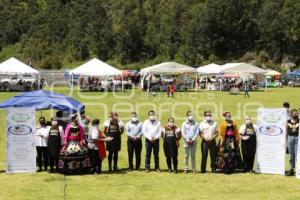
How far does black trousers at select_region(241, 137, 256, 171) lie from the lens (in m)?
15.0

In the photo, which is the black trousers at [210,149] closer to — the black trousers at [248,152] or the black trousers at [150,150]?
the black trousers at [248,152]

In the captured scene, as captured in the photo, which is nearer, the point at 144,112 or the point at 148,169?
the point at 148,169

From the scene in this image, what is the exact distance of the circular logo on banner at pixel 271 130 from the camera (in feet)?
48.9

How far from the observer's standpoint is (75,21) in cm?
12088

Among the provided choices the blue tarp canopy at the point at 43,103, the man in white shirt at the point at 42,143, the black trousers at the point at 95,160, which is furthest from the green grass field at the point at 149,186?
the blue tarp canopy at the point at 43,103

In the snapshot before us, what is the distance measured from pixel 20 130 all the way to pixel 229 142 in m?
5.48

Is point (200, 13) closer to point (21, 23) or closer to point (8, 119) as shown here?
point (21, 23)

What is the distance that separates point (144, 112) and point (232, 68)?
82.4ft

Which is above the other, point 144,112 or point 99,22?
point 99,22

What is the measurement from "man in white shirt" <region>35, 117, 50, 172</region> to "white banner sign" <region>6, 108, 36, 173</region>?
16 cm

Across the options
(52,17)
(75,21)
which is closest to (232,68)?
(75,21)

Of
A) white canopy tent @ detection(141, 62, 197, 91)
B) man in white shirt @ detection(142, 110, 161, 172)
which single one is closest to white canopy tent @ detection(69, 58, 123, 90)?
white canopy tent @ detection(141, 62, 197, 91)

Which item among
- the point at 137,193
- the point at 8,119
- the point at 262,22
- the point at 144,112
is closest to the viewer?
the point at 137,193

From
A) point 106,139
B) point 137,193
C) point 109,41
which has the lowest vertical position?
point 137,193
